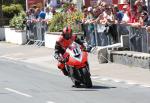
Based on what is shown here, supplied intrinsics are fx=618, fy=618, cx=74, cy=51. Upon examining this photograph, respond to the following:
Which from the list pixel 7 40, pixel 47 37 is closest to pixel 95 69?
pixel 47 37

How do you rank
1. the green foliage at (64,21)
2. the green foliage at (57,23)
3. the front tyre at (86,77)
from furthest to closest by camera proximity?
the green foliage at (57,23)
the green foliage at (64,21)
the front tyre at (86,77)

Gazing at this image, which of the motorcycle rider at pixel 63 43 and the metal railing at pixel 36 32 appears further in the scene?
the metal railing at pixel 36 32

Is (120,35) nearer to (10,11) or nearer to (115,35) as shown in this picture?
(115,35)

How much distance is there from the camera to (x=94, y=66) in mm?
21969

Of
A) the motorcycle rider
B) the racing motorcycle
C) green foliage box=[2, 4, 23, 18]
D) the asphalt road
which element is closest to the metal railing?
green foliage box=[2, 4, 23, 18]

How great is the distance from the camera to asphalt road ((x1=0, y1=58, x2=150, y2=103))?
14.2m

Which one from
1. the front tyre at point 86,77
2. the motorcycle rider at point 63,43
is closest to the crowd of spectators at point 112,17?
the motorcycle rider at point 63,43

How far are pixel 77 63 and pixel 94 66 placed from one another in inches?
213

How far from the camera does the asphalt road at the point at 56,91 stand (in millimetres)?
14203

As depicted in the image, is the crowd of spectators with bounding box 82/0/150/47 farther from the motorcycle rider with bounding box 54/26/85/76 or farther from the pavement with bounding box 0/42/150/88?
the motorcycle rider with bounding box 54/26/85/76

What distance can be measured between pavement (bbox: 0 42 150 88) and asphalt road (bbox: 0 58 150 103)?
0.60 m

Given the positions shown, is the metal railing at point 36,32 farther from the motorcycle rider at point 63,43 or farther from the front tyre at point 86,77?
the front tyre at point 86,77

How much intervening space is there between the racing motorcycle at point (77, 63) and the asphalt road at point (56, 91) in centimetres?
29

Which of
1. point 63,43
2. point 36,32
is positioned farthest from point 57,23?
Answer: point 63,43
